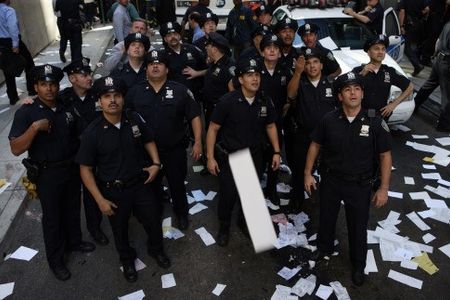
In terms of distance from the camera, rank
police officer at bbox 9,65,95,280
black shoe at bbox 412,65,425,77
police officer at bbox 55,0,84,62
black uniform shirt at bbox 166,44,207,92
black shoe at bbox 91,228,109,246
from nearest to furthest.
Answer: police officer at bbox 9,65,95,280 → black shoe at bbox 91,228,109,246 → black uniform shirt at bbox 166,44,207,92 → black shoe at bbox 412,65,425,77 → police officer at bbox 55,0,84,62

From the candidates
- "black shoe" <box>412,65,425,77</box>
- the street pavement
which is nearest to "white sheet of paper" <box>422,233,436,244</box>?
the street pavement

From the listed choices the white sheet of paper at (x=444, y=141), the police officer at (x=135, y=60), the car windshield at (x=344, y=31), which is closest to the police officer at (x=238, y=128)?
the police officer at (x=135, y=60)

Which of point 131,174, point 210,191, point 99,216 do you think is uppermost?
point 131,174

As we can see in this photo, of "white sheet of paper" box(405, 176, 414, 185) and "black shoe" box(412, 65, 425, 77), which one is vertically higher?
"black shoe" box(412, 65, 425, 77)

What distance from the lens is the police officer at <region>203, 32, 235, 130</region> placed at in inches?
205

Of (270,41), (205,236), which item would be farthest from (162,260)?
(270,41)

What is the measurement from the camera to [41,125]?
339 cm

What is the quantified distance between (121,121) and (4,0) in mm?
5723

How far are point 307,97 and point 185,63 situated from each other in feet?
6.85

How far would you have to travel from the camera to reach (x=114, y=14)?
8.70m

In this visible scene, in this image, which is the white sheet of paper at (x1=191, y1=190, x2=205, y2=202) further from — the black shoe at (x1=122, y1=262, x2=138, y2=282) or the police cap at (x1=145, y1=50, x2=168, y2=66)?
the police cap at (x1=145, y1=50, x2=168, y2=66)

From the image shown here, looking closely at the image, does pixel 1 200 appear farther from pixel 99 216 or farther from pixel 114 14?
pixel 114 14

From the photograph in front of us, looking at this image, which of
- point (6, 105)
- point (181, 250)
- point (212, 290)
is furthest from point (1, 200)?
point (6, 105)

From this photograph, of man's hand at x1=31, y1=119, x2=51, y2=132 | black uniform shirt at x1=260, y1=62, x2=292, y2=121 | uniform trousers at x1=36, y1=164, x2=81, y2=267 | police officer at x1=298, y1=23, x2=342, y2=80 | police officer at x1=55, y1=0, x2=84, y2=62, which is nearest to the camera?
man's hand at x1=31, y1=119, x2=51, y2=132
